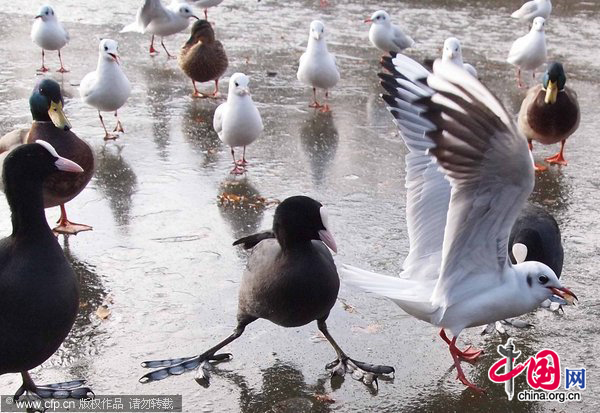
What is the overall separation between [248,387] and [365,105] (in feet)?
18.2

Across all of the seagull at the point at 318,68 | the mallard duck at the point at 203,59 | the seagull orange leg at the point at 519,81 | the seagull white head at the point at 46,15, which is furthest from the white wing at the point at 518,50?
the seagull white head at the point at 46,15

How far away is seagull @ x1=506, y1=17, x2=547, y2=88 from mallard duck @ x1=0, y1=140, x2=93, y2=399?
7.24 metres

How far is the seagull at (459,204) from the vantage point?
357 centimetres

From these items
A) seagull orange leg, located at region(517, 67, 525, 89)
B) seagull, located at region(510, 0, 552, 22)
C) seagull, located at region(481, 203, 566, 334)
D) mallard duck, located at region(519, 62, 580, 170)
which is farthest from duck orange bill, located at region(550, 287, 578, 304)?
seagull, located at region(510, 0, 552, 22)

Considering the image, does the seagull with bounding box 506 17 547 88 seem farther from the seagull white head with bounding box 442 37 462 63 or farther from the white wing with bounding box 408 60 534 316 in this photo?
the white wing with bounding box 408 60 534 316

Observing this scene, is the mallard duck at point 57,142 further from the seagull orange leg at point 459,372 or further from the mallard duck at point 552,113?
the mallard duck at point 552,113

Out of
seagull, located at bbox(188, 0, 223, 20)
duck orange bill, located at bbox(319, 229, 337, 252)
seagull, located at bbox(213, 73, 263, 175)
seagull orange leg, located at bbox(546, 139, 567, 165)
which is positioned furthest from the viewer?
seagull, located at bbox(188, 0, 223, 20)

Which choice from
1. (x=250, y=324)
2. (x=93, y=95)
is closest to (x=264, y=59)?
(x=93, y=95)

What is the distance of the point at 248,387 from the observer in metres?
4.34

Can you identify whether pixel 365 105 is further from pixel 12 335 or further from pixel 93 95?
pixel 12 335

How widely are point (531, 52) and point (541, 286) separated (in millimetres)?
6402

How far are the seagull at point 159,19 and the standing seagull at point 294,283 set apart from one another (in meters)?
7.49

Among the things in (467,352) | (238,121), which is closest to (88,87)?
(238,121)

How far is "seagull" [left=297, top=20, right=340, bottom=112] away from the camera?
9.17 m
